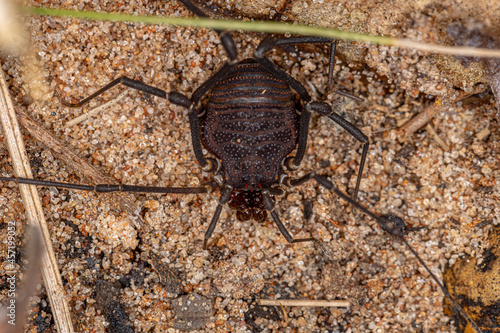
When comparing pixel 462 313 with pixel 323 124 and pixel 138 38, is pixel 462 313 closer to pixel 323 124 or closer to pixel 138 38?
pixel 323 124

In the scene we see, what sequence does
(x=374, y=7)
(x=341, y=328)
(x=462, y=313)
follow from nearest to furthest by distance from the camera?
1. (x=374, y=7)
2. (x=462, y=313)
3. (x=341, y=328)

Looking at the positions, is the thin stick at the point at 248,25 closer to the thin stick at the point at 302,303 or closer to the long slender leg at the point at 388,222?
the long slender leg at the point at 388,222

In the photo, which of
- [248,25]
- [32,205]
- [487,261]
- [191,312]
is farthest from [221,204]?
[487,261]

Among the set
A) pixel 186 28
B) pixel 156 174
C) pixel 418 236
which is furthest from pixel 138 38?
pixel 418 236

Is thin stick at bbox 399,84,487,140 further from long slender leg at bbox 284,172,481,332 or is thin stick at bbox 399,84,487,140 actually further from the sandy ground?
long slender leg at bbox 284,172,481,332

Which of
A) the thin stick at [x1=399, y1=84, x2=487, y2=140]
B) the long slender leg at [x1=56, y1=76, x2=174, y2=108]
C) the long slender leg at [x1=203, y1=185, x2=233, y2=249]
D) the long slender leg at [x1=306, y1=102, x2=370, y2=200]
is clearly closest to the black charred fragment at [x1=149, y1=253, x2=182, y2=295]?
the long slender leg at [x1=203, y1=185, x2=233, y2=249]

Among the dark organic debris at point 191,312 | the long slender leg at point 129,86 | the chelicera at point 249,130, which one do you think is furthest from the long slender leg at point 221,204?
the long slender leg at point 129,86
